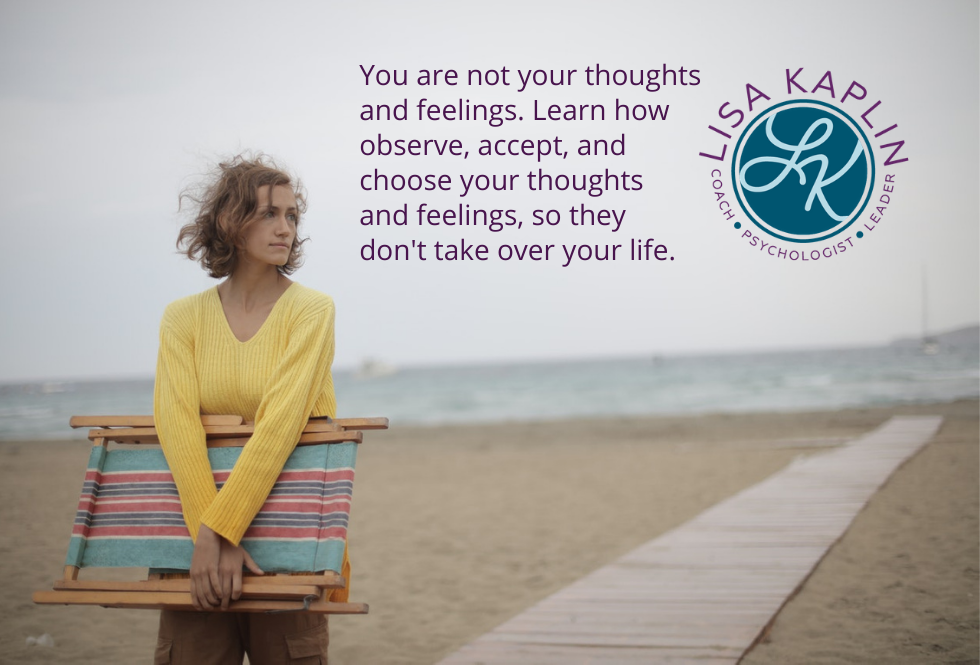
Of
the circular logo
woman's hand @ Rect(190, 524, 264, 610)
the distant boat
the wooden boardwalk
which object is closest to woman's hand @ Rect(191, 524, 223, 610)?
woman's hand @ Rect(190, 524, 264, 610)

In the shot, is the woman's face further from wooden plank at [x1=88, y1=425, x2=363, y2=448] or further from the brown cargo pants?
the brown cargo pants

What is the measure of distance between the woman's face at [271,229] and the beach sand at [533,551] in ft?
8.59

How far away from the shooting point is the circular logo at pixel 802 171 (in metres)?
4.56

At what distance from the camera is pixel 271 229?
175 centimetres

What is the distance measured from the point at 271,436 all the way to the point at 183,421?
0.63 feet

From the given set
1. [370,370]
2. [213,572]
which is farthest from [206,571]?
[370,370]

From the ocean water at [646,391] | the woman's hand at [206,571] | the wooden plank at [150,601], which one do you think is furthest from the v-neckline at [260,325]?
the ocean water at [646,391]

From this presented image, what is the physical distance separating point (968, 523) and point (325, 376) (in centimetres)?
576

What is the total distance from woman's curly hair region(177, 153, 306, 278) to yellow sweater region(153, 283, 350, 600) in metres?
0.09

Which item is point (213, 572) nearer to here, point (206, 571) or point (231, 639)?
point (206, 571)

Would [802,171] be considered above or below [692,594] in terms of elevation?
above

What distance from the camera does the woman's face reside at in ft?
5.72

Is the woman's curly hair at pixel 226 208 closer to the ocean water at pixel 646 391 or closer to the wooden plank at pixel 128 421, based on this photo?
the wooden plank at pixel 128 421

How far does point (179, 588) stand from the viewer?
5.26 feet
